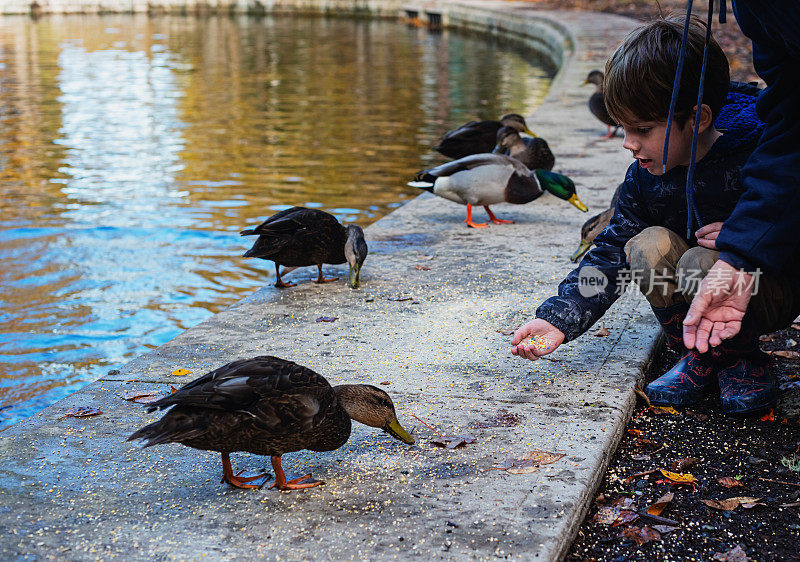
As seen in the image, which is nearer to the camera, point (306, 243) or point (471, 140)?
point (306, 243)

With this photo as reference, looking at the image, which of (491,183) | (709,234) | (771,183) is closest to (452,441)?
(709,234)

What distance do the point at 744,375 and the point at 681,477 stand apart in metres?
0.60

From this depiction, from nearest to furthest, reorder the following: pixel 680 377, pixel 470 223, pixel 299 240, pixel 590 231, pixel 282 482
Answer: pixel 282 482, pixel 680 377, pixel 299 240, pixel 590 231, pixel 470 223

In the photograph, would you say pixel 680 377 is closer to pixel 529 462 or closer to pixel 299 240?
pixel 529 462

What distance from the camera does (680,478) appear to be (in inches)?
114

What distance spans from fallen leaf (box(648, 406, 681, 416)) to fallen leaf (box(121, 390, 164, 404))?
1.82 m

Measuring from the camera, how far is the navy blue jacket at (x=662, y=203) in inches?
123

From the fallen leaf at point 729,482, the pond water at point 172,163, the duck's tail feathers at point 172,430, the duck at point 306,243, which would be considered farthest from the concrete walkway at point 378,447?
the pond water at point 172,163

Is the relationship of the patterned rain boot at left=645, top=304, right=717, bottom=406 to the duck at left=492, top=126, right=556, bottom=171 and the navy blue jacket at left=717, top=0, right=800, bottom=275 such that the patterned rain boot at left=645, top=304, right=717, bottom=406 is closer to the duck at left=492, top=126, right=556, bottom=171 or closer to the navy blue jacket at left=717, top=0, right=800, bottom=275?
the navy blue jacket at left=717, top=0, right=800, bottom=275

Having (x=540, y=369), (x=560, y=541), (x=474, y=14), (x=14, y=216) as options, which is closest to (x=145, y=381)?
(x=540, y=369)

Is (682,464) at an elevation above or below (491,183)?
below

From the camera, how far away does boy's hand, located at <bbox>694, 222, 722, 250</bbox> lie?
3.03 m

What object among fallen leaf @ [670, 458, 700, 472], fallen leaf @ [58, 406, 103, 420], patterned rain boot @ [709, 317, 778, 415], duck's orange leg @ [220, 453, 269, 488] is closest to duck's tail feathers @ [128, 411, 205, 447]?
duck's orange leg @ [220, 453, 269, 488]

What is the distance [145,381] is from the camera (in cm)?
354
